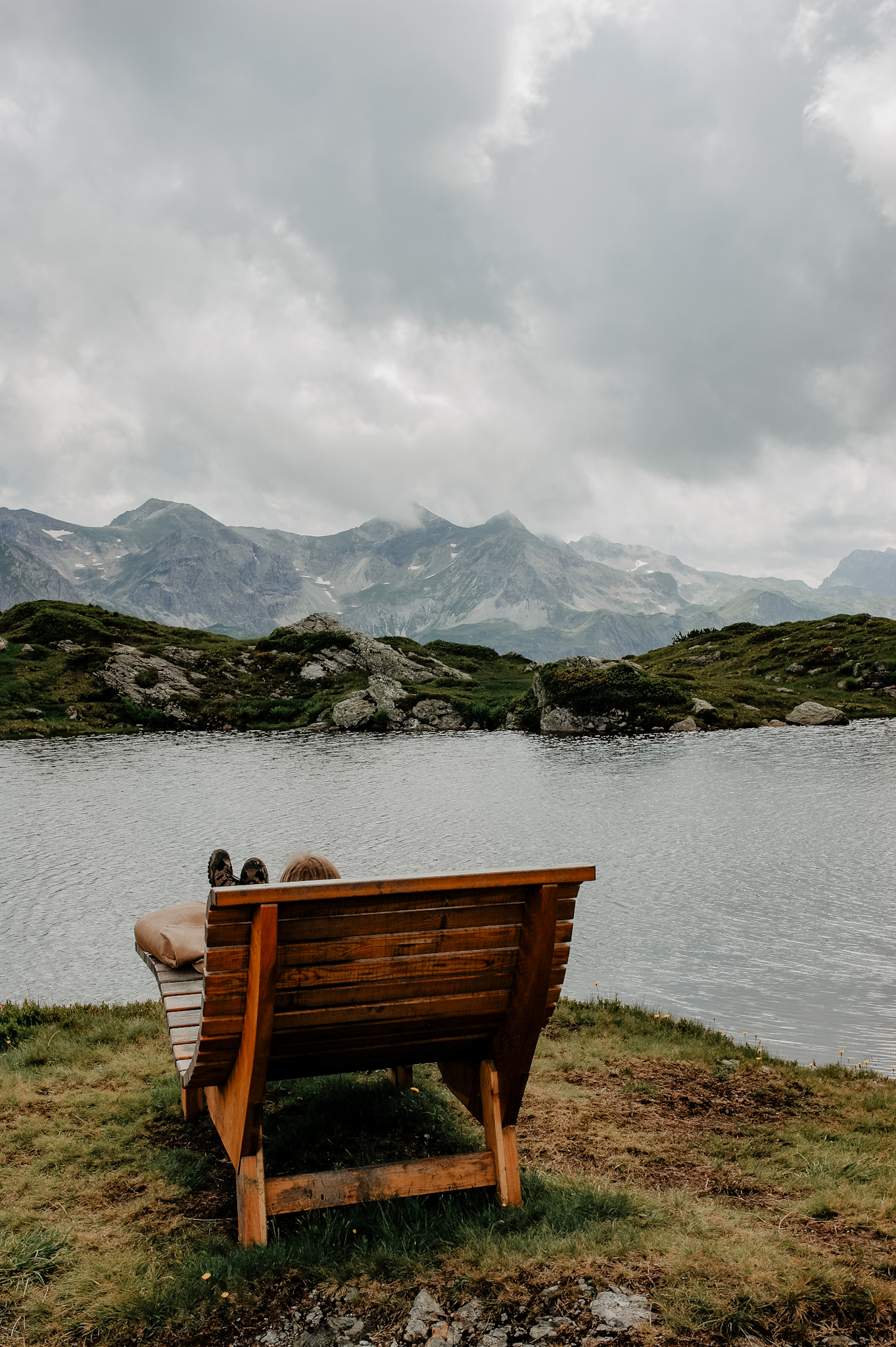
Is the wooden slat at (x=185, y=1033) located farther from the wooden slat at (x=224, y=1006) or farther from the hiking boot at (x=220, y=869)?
the hiking boot at (x=220, y=869)

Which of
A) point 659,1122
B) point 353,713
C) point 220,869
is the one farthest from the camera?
point 353,713

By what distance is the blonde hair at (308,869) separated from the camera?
20.6 ft

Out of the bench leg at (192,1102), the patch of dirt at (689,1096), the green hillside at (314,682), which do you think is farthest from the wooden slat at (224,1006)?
the green hillside at (314,682)

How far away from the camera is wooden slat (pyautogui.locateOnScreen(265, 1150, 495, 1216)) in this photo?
183 inches

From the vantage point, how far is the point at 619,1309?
12.5 ft

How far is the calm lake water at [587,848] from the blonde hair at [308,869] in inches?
130

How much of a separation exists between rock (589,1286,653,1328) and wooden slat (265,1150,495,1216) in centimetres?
125

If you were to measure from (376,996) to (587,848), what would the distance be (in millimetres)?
17358

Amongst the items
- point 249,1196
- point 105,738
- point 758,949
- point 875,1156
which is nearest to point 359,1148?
point 249,1196

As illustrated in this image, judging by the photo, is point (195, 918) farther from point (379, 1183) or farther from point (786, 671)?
point (786, 671)

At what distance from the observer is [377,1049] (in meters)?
4.89

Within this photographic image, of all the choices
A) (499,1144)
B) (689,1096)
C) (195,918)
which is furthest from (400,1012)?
(689,1096)

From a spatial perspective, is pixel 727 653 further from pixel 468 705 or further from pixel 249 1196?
pixel 249 1196

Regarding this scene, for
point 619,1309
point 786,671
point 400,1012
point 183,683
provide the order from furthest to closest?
point 786,671
point 183,683
point 400,1012
point 619,1309
